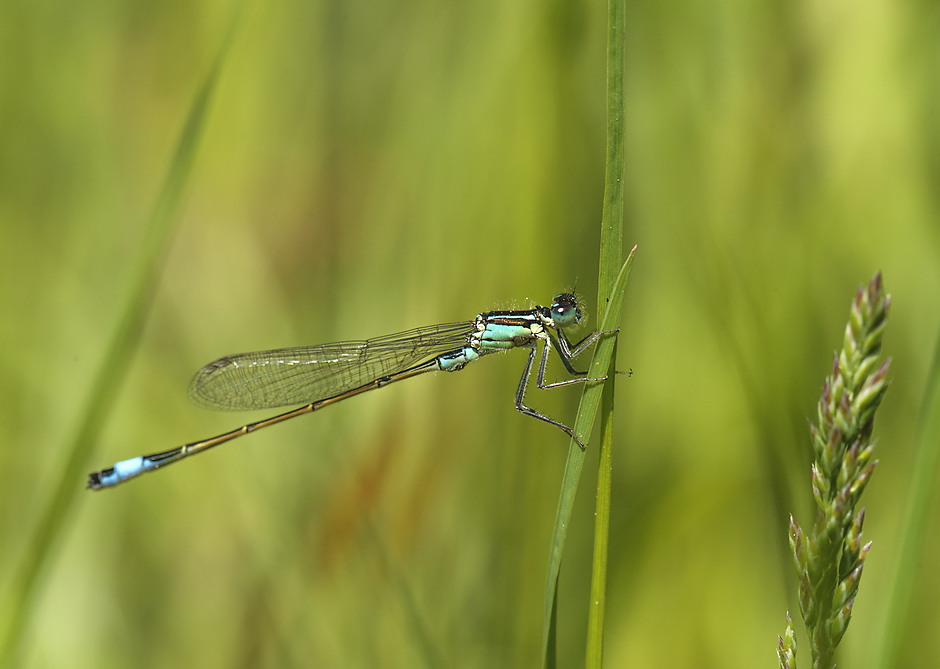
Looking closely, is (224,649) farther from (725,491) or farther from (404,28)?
(404,28)

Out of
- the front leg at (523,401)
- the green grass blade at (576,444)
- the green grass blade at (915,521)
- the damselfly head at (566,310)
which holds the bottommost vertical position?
the green grass blade at (915,521)

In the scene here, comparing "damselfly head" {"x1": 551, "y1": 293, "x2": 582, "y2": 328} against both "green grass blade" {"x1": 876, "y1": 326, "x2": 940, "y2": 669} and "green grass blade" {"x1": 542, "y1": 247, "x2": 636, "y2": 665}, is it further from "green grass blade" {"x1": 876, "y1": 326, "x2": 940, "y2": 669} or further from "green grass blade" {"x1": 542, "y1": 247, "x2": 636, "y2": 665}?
"green grass blade" {"x1": 876, "y1": 326, "x2": 940, "y2": 669}

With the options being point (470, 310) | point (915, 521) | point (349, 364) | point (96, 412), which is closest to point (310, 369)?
point (349, 364)

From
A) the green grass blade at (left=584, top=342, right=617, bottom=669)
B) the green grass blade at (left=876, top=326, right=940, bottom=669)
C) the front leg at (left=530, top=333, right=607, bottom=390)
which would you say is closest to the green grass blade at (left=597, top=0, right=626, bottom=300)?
the green grass blade at (left=584, top=342, right=617, bottom=669)

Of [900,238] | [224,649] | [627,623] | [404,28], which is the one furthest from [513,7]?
[224,649]

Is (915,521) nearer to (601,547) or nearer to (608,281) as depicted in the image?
(601,547)

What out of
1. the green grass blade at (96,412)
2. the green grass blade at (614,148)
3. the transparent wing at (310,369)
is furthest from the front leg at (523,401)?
the green grass blade at (96,412)

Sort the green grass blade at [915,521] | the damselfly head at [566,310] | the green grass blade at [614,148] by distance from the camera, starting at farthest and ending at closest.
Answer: the damselfly head at [566,310]
the green grass blade at [614,148]
the green grass blade at [915,521]

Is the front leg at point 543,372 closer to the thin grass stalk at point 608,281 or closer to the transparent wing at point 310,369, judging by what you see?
the transparent wing at point 310,369
